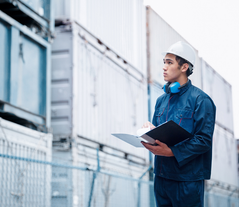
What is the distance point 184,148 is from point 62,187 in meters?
4.59

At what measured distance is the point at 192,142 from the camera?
2389 mm

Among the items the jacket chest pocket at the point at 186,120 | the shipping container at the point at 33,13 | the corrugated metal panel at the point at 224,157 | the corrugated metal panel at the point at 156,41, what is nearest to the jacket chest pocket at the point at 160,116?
Result: the jacket chest pocket at the point at 186,120

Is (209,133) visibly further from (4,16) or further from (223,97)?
(223,97)

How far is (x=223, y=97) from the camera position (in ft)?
60.5

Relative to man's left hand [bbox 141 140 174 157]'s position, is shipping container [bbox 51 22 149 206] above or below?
above

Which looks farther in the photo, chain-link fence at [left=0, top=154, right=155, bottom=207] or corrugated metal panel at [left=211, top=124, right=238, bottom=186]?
corrugated metal panel at [left=211, top=124, right=238, bottom=186]

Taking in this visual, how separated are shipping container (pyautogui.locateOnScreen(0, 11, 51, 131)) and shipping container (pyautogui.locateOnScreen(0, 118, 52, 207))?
25 cm

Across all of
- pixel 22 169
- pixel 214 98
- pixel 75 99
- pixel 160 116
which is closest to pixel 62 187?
pixel 22 169

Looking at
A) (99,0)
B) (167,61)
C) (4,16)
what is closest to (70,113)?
(4,16)

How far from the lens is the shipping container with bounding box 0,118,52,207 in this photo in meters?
4.82

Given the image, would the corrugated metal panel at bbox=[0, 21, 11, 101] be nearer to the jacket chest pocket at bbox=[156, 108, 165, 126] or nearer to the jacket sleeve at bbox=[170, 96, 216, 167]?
the jacket chest pocket at bbox=[156, 108, 165, 126]

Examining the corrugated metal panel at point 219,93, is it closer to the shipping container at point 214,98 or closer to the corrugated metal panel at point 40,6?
the shipping container at point 214,98

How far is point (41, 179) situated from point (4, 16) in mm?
2550

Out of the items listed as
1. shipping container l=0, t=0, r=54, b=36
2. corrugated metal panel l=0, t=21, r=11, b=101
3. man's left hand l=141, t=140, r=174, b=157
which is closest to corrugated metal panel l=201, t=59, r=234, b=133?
shipping container l=0, t=0, r=54, b=36
